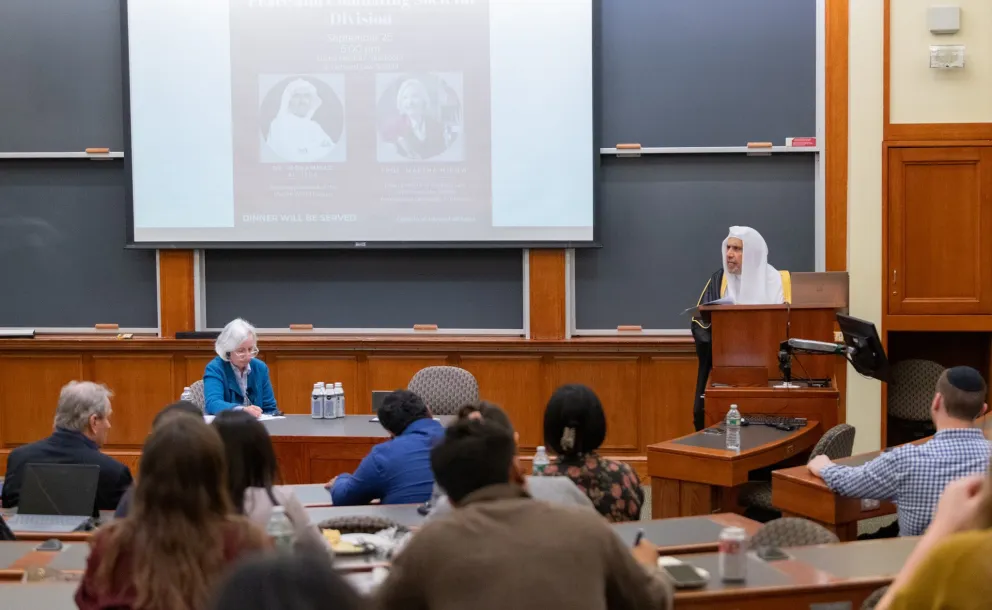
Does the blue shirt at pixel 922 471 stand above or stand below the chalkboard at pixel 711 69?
below

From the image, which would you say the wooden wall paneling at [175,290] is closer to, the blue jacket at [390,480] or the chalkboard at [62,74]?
the chalkboard at [62,74]

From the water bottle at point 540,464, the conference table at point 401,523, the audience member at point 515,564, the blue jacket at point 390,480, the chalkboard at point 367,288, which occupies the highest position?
the chalkboard at point 367,288

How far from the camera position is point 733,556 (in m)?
2.80

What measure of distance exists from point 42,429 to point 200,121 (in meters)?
2.58

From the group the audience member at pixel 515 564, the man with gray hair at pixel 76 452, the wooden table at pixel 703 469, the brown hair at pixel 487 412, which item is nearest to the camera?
the audience member at pixel 515 564

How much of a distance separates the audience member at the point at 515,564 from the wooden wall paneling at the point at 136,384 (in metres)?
5.82

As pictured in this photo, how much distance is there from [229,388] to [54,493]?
80.4 inches

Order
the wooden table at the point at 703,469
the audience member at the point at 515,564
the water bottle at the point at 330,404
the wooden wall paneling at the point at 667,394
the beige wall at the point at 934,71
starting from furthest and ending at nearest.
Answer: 1. the wooden wall paneling at the point at 667,394
2. the beige wall at the point at 934,71
3. the water bottle at the point at 330,404
4. the wooden table at the point at 703,469
5. the audience member at the point at 515,564

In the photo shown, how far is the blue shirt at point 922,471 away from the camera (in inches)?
137

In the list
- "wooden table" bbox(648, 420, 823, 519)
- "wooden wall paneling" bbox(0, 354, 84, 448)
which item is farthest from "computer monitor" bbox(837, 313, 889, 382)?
"wooden wall paneling" bbox(0, 354, 84, 448)

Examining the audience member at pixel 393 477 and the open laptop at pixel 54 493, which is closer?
the open laptop at pixel 54 493

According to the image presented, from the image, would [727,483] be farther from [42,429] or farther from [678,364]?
[42,429]

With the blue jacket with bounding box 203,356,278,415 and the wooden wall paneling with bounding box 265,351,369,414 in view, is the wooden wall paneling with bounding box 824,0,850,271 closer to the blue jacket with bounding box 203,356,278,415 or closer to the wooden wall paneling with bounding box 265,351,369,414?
the wooden wall paneling with bounding box 265,351,369,414

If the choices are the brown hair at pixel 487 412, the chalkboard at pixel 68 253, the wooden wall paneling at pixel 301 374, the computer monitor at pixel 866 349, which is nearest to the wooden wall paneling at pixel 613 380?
the wooden wall paneling at pixel 301 374
